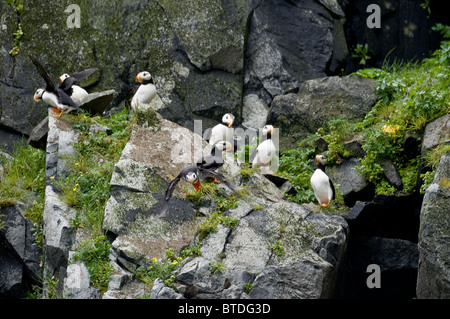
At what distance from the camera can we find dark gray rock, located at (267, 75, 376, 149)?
38.2ft

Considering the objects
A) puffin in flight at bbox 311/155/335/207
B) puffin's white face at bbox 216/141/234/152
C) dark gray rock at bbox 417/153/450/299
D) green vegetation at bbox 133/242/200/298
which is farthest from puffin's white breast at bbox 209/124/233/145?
dark gray rock at bbox 417/153/450/299

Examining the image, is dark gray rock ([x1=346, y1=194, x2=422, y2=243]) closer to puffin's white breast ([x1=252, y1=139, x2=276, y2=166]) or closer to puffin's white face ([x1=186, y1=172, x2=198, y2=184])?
puffin's white breast ([x1=252, y1=139, x2=276, y2=166])

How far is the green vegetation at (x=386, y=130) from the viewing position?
9945 mm

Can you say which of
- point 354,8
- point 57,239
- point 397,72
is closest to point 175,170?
point 57,239

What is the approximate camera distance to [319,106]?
1185cm

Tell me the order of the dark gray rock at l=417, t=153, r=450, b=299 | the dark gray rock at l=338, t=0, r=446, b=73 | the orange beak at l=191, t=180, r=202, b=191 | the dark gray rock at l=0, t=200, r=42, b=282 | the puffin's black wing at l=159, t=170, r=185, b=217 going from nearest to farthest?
the dark gray rock at l=417, t=153, r=450, b=299, the puffin's black wing at l=159, t=170, r=185, b=217, the orange beak at l=191, t=180, r=202, b=191, the dark gray rock at l=0, t=200, r=42, b=282, the dark gray rock at l=338, t=0, r=446, b=73

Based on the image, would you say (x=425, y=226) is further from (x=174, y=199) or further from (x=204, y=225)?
(x=174, y=199)

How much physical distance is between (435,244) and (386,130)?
12.0ft

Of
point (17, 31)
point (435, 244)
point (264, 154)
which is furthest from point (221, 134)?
point (17, 31)

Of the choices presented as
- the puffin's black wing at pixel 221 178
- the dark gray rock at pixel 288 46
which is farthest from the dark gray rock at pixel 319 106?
the puffin's black wing at pixel 221 178

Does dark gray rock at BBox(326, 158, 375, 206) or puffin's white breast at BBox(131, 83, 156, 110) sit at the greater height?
puffin's white breast at BBox(131, 83, 156, 110)

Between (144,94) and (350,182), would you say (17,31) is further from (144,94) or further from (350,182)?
(350,182)

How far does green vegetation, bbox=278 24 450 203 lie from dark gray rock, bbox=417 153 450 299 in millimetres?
1671

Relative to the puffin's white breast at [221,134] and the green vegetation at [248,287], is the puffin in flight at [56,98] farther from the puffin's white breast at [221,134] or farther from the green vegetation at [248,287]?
the green vegetation at [248,287]
